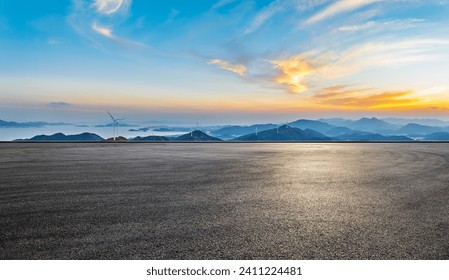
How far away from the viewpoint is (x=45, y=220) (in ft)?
23.9

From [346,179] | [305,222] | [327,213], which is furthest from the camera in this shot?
[346,179]

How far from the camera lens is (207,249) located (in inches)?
216

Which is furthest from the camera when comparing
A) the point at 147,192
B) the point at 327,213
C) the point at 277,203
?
the point at 147,192

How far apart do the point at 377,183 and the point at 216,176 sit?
5840 mm

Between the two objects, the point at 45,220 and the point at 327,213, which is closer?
the point at 45,220

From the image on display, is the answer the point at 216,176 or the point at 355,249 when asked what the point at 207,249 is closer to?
the point at 355,249

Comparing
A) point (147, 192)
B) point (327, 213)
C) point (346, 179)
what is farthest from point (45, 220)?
point (346, 179)

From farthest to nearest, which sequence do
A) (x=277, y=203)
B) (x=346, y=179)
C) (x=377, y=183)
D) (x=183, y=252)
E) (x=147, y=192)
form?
(x=346, y=179), (x=377, y=183), (x=147, y=192), (x=277, y=203), (x=183, y=252)

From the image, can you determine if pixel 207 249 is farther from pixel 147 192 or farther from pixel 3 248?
pixel 147 192
